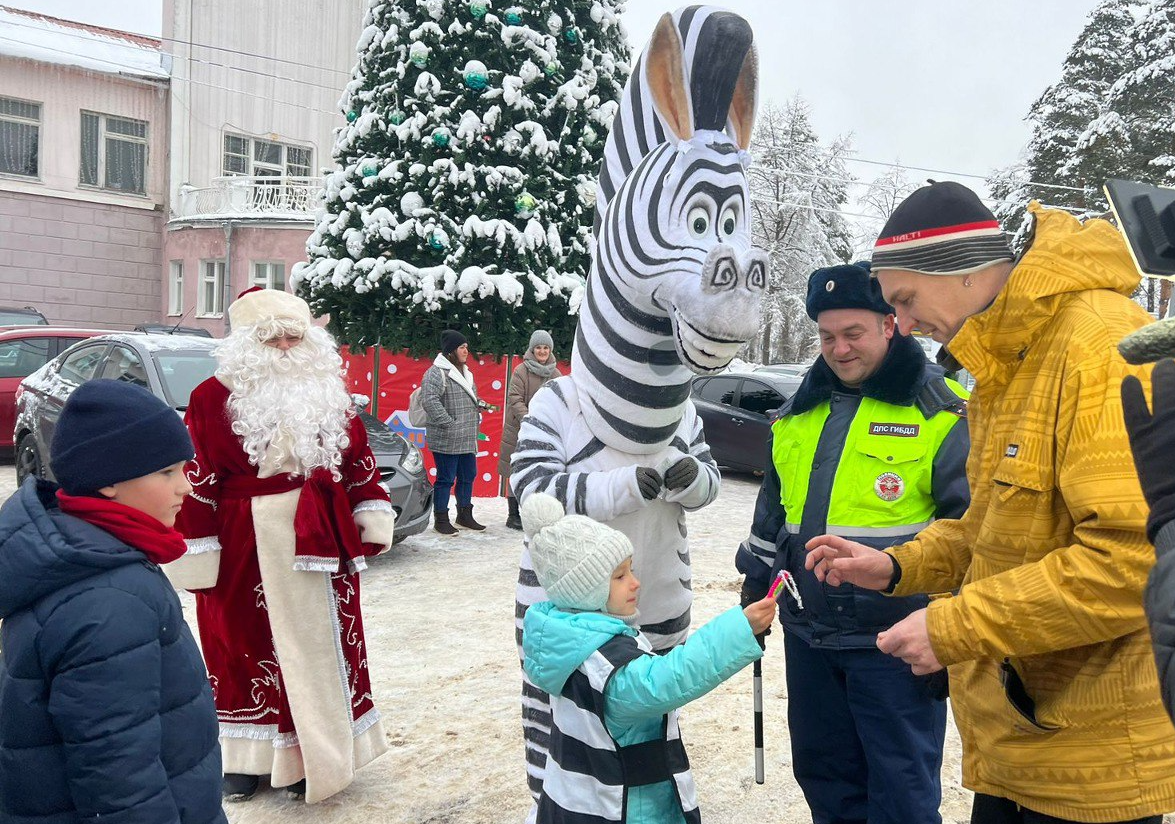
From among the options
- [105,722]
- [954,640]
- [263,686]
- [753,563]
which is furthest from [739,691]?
[105,722]

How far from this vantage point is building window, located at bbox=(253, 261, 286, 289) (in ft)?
71.4

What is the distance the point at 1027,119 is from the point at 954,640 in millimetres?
29358

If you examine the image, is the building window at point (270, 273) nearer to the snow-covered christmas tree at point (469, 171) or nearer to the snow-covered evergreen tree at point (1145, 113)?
the snow-covered christmas tree at point (469, 171)

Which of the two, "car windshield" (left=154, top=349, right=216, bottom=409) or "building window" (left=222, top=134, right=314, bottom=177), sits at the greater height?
"building window" (left=222, top=134, right=314, bottom=177)

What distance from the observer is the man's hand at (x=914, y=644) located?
1863 millimetres

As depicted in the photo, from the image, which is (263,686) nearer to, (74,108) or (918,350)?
(918,350)

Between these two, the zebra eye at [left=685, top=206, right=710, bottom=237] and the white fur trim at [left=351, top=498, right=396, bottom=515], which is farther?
the white fur trim at [left=351, top=498, right=396, bottom=515]

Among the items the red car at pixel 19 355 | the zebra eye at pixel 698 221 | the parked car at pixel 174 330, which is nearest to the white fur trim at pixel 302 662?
the zebra eye at pixel 698 221

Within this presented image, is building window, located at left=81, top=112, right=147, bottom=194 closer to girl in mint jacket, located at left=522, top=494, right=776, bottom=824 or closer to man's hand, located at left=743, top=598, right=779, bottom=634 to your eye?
girl in mint jacket, located at left=522, top=494, right=776, bottom=824

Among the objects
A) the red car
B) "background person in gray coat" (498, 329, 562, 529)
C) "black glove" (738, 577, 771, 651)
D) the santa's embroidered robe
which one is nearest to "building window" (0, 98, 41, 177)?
the red car

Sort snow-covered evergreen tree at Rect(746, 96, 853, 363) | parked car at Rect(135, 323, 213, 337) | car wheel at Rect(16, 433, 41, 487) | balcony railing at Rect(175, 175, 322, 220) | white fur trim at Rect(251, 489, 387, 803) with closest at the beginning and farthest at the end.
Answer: white fur trim at Rect(251, 489, 387, 803), car wheel at Rect(16, 433, 41, 487), parked car at Rect(135, 323, 213, 337), balcony railing at Rect(175, 175, 322, 220), snow-covered evergreen tree at Rect(746, 96, 853, 363)

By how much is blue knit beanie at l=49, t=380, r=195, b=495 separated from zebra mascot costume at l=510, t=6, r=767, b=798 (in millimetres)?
1083

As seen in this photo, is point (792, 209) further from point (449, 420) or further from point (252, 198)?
point (449, 420)

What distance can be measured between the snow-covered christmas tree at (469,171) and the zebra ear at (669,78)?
6.52 meters
